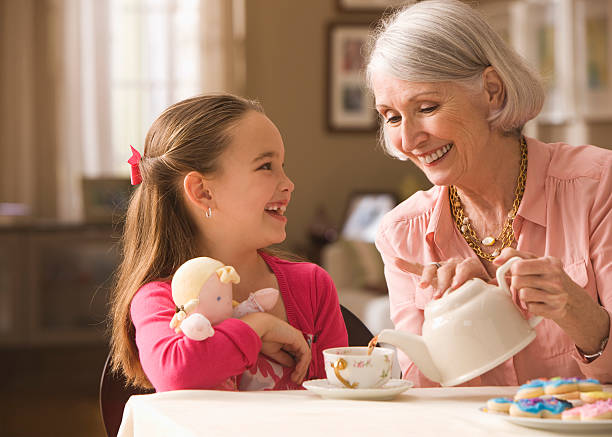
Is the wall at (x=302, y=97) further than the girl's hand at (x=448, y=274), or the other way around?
the wall at (x=302, y=97)

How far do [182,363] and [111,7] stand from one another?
193 inches

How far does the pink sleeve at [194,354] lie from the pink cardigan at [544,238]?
42 centimetres

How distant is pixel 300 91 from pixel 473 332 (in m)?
4.84

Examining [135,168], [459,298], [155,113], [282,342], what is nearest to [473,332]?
[459,298]

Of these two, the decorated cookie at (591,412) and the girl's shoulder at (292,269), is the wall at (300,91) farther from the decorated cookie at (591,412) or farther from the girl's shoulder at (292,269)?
the decorated cookie at (591,412)

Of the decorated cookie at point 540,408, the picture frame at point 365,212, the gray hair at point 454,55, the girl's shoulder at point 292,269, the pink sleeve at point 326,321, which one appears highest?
the gray hair at point 454,55

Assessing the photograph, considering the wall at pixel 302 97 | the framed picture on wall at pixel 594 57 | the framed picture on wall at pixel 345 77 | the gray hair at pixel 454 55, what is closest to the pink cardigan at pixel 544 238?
the gray hair at pixel 454 55

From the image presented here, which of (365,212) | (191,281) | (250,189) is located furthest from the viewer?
(365,212)

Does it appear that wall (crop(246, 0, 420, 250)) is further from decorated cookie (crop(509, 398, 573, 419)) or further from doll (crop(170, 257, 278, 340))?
decorated cookie (crop(509, 398, 573, 419))

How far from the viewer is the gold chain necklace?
66.6 inches

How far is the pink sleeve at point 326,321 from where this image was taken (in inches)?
63.4

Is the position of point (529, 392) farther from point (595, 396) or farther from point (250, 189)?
point (250, 189)

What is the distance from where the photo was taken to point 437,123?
166cm

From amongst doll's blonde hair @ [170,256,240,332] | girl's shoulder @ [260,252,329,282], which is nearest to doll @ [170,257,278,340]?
doll's blonde hair @ [170,256,240,332]
